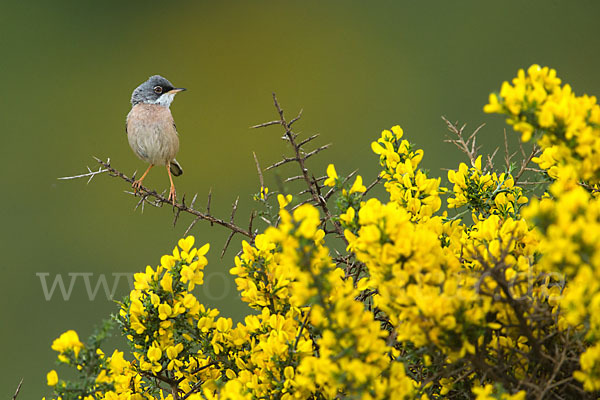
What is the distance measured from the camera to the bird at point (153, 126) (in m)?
3.49

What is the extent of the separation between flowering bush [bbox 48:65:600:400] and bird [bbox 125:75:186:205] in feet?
6.20

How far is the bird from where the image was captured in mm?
3490

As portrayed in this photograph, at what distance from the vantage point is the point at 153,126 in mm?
3525

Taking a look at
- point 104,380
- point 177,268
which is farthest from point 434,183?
point 104,380

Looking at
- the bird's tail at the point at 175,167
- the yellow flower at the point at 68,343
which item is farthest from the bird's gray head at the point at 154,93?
the yellow flower at the point at 68,343

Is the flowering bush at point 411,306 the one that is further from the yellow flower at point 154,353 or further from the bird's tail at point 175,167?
the bird's tail at point 175,167

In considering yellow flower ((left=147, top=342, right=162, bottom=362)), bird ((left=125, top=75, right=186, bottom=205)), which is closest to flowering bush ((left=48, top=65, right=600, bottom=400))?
yellow flower ((left=147, top=342, right=162, bottom=362))

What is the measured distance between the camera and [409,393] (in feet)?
3.73

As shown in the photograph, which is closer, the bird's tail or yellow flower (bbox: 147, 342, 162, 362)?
yellow flower (bbox: 147, 342, 162, 362)

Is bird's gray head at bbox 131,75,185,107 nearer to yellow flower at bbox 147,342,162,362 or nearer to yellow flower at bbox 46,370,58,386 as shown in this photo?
yellow flower at bbox 147,342,162,362

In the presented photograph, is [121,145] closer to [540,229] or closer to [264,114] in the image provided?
[264,114]

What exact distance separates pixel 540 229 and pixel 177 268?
92cm

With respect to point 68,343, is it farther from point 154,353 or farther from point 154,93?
point 154,93

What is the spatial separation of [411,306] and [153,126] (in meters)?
2.65
